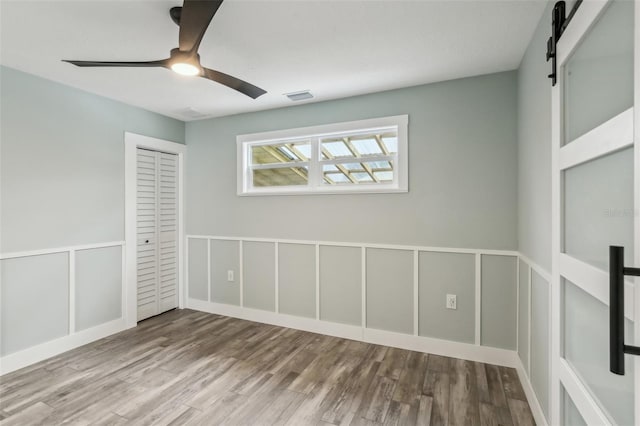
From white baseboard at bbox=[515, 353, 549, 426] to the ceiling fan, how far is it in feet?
9.04

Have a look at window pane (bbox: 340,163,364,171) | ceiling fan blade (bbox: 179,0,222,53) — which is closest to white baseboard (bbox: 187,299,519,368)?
window pane (bbox: 340,163,364,171)

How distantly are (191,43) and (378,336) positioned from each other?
284 centimetres

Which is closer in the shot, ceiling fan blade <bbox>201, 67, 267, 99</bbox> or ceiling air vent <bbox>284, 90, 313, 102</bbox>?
ceiling fan blade <bbox>201, 67, 267, 99</bbox>

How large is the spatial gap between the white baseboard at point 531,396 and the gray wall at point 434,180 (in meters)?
0.95

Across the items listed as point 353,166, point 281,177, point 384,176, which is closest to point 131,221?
point 281,177

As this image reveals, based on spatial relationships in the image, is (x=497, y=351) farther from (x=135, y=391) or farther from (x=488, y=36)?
(x=135, y=391)

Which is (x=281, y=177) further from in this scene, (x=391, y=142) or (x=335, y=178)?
(x=391, y=142)

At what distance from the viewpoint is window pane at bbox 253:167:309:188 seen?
348cm

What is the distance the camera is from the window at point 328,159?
3002 millimetres

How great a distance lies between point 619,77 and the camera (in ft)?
3.06

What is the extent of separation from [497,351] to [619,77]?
2.37 metres

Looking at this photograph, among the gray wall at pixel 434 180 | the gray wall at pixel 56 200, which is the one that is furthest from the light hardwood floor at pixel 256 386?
the gray wall at pixel 434 180

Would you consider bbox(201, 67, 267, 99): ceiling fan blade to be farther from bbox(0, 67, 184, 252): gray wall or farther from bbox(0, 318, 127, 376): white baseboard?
bbox(0, 318, 127, 376): white baseboard

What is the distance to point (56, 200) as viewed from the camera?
2785 mm
